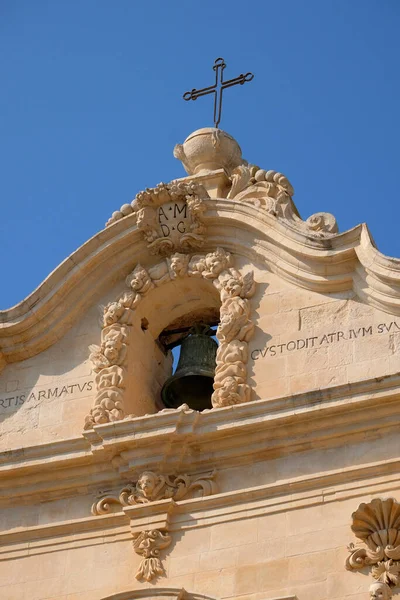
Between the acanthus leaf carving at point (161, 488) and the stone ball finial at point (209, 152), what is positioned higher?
the stone ball finial at point (209, 152)

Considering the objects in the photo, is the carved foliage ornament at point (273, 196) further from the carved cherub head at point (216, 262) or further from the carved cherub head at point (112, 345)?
the carved cherub head at point (112, 345)

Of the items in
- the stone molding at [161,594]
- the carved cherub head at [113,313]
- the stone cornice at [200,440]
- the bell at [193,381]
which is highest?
the carved cherub head at [113,313]

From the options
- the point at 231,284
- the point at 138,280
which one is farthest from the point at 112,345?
the point at 231,284

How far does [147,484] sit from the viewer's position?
64.2 ft

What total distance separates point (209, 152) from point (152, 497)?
444 cm

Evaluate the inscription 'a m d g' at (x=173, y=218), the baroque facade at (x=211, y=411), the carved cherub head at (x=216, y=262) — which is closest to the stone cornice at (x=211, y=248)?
the baroque facade at (x=211, y=411)

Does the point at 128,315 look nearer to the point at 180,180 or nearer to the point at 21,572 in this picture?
the point at 180,180

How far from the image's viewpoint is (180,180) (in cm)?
2178

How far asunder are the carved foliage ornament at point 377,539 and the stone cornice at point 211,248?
250 centimetres

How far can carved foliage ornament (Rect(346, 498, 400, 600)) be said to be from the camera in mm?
18219

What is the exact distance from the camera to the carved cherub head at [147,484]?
19.5 m

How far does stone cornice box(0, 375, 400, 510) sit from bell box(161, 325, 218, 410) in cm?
157

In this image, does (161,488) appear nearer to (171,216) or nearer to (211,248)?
(211,248)

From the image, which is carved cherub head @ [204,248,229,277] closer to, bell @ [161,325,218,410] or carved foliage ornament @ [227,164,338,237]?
carved foliage ornament @ [227,164,338,237]
